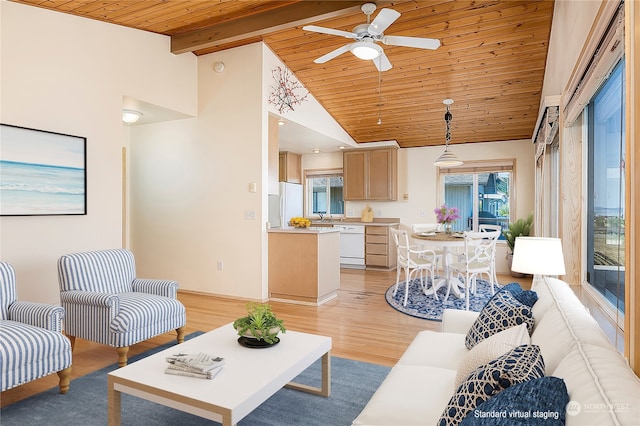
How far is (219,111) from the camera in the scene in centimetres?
514

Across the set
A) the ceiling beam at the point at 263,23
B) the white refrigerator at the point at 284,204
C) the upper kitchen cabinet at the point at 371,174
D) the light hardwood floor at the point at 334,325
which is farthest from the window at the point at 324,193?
the ceiling beam at the point at 263,23

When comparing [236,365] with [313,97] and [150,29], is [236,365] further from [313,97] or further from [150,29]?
[313,97]

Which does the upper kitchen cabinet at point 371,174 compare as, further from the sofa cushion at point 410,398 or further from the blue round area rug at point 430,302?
the sofa cushion at point 410,398

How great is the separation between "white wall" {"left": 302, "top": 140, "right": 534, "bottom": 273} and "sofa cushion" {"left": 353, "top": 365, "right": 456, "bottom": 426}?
227 inches

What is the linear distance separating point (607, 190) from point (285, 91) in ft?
13.3

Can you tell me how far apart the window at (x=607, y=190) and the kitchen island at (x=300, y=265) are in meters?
2.88

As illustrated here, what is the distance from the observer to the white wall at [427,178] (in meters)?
6.79

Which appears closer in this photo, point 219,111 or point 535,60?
point 535,60

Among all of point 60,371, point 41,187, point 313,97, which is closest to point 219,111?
point 313,97

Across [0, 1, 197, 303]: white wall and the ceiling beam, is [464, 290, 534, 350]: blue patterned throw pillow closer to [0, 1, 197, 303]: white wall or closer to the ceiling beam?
the ceiling beam

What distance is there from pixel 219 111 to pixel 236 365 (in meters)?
3.92

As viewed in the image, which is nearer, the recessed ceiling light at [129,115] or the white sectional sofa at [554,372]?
the white sectional sofa at [554,372]

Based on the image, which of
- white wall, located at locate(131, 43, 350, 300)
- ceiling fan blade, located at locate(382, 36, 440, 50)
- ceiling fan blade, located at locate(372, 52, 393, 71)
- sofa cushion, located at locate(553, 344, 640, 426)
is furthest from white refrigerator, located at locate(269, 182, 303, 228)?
sofa cushion, located at locate(553, 344, 640, 426)

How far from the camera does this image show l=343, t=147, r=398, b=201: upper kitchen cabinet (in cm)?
746
